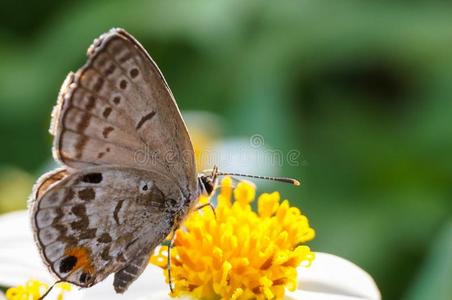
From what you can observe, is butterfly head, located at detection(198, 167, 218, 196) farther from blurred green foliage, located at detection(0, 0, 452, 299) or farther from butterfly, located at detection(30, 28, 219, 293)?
blurred green foliage, located at detection(0, 0, 452, 299)

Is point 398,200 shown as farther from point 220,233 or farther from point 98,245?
point 98,245

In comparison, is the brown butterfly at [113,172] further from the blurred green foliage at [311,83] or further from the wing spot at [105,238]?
the blurred green foliage at [311,83]

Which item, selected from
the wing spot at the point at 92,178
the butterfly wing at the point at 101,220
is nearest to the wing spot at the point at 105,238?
the butterfly wing at the point at 101,220

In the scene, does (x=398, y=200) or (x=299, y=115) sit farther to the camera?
(x=299, y=115)

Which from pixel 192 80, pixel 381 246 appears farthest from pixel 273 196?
pixel 192 80

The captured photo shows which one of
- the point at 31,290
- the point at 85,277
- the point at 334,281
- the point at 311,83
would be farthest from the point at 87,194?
the point at 311,83

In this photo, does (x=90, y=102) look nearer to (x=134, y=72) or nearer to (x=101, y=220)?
(x=134, y=72)
